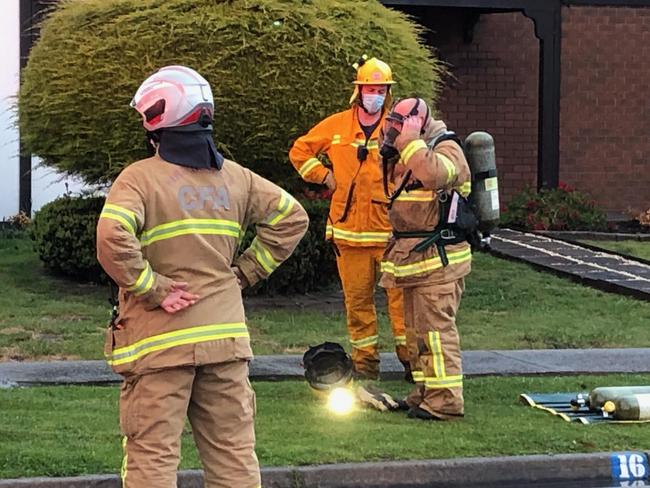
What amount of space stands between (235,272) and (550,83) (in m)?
12.8

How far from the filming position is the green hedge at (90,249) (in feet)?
37.4

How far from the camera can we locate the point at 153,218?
15.0ft

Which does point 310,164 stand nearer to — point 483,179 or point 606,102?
point 483,179

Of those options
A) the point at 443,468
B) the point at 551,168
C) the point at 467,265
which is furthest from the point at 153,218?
the point at 551,168

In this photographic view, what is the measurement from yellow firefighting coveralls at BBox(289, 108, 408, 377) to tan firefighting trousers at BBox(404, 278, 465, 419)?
2.77 ft

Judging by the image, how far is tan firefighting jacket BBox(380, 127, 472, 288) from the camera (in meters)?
6.44

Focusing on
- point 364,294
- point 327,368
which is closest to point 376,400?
point 327,368

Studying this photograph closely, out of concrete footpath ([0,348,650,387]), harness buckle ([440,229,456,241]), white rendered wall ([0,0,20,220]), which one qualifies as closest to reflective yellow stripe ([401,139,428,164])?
harness buckle ([440,229,456,241])

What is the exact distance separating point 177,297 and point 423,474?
2.01m

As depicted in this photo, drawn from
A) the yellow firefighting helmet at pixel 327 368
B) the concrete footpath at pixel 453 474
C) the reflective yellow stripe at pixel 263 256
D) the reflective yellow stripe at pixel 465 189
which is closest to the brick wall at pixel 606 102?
the yellow firefighting helmet at pixel 327 368

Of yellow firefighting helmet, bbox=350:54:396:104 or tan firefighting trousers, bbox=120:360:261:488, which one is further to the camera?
yellow firefighting helmet, bbox=350:54:396:104

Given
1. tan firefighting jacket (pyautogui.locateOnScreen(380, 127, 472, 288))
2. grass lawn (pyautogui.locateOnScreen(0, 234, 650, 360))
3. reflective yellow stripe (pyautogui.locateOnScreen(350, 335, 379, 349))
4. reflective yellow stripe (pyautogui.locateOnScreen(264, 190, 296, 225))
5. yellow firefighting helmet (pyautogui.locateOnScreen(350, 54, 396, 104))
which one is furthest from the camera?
grass lawn (pyautogui.locateOnScreen(0, 234, 650, 360))

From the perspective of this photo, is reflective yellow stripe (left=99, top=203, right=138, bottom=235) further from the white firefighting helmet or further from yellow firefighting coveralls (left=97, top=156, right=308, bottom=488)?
the white firefighting helmet

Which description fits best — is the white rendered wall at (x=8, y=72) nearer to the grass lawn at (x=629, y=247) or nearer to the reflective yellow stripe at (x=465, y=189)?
the grass lawn at (x=629, y=247)
